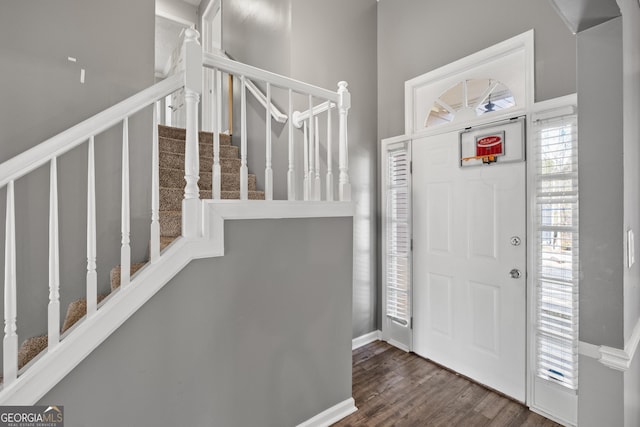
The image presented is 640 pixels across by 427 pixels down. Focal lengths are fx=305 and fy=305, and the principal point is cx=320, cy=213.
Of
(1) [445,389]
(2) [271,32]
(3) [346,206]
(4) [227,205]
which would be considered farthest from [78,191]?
(1) [445,389]

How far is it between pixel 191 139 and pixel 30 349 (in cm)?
143

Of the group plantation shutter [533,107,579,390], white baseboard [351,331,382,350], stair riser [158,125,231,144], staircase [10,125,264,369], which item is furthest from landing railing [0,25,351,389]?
white baseboard [351,331,382,350]

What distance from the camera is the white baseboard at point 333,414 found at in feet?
6.38

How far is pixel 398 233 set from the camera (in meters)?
3.07

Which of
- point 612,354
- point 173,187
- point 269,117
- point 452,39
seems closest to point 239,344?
point 269,117

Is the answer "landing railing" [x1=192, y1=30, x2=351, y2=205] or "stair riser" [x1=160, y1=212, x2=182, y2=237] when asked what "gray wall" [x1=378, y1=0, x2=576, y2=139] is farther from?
"stair riser" [x1=160, y1=212, x2=182, y2=237]

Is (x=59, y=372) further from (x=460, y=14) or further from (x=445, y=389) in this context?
(x=460, y=14)

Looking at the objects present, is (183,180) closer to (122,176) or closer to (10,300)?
(122,176)

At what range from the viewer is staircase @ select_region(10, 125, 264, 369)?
167cm

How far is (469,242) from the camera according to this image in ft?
8.25

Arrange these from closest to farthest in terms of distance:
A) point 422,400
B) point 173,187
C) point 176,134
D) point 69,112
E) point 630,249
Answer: point 630,249, point 69,112, point 422,400, point 173,187, point 176,134

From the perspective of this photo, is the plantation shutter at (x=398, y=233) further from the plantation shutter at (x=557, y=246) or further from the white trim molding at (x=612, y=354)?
the white trim molding at (x=612, y=354)

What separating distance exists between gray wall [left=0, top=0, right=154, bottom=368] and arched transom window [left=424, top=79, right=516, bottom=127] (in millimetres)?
2371

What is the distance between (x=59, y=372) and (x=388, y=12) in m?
3.76
